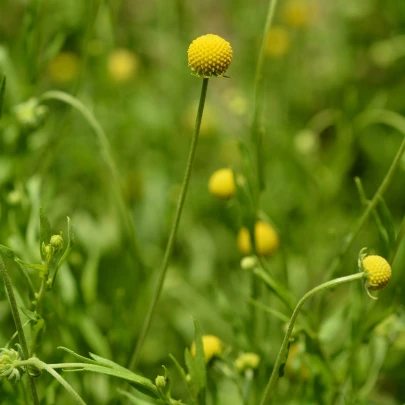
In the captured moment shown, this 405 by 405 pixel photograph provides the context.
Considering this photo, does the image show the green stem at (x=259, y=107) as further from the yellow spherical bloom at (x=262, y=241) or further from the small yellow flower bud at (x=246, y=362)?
the small yellow flower bud at (x=246, y=362)

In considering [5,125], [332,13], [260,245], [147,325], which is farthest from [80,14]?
[147,325]

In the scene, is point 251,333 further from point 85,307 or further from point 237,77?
point 237,77

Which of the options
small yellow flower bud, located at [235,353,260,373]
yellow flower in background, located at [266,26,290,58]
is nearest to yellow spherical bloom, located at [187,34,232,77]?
small yellow flower bud, located at [235,353,260,373]

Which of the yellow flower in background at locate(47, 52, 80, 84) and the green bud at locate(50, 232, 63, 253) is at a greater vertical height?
the green bud at locate(50, 232, 63, 253)

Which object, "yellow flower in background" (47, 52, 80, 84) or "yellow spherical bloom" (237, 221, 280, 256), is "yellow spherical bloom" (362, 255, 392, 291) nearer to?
"yellow spherical bloom" (237, 221, 280, 256)

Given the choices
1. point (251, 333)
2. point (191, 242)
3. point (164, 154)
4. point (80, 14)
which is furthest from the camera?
point (80, 14)
